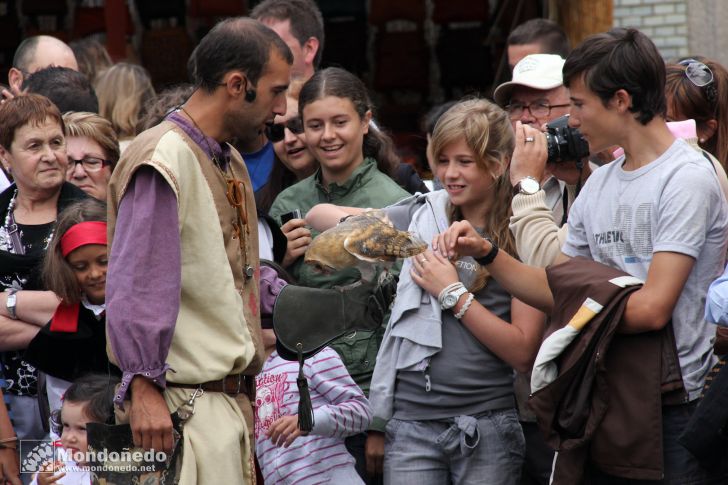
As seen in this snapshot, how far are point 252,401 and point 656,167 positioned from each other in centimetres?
140

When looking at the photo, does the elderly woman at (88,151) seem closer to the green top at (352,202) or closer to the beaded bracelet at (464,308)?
the green top at (352,202)

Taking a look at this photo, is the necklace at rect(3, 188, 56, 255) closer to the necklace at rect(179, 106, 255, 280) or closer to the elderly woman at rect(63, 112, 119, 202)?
the elderly woman at rect(63, 112, 119, 202)

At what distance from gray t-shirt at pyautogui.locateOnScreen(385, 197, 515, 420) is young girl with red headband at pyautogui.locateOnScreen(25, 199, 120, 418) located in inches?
41.0

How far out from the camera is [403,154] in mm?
7309

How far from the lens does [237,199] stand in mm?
3256

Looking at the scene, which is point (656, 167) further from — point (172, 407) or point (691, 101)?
point (172, 407)

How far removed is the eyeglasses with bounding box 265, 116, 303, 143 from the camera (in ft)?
15.4

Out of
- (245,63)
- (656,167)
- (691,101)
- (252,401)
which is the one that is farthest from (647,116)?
(252,401)

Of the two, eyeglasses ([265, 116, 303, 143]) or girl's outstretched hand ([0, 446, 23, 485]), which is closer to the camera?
girl's outstretched hand ([0, 446, 23, 485])

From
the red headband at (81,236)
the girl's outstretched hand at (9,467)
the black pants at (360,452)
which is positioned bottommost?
the black pants at (360,452)

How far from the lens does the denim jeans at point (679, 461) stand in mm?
2951

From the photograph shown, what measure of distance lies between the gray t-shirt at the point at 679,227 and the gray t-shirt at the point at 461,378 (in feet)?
2.29

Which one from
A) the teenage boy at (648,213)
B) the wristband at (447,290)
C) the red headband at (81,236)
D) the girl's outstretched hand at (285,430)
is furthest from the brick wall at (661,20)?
the red headband at (81,236)

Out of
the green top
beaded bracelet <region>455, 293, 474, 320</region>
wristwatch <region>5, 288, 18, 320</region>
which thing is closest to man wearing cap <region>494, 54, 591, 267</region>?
beaded bracelet <region>455, 293, 474, 320</region>
